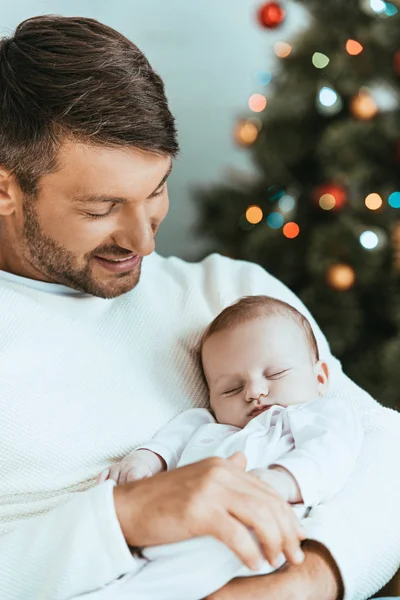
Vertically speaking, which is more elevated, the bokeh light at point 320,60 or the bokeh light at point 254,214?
the bokeh light at point 320,60

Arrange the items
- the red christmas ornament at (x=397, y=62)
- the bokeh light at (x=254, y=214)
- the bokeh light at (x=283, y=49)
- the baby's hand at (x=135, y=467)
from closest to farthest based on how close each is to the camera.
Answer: the baby's hand at (x=135, y=467) < the red christmas ornament at (x=397, y=62) < the bokeh light at (x=283, y=49) < the bokeh light at (x=254, y=214)

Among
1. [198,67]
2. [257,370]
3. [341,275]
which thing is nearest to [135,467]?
[257,370]

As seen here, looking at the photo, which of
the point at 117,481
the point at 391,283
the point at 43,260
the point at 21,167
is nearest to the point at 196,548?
the point at 117,481

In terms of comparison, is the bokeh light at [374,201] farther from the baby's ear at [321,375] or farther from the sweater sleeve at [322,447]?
the sweater sleeve at [322,447]

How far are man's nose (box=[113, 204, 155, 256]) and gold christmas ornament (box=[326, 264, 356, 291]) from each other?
104 cm

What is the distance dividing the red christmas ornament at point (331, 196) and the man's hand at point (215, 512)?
150cm

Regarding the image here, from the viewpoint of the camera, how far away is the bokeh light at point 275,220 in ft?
8.74

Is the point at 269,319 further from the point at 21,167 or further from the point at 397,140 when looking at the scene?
the point at 397,140

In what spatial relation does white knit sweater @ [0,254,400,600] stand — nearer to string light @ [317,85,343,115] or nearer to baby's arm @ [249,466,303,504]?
baby's arm @ [249,466,303,504]

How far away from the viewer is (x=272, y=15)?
8.07ft

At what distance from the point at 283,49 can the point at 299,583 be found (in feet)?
6.16

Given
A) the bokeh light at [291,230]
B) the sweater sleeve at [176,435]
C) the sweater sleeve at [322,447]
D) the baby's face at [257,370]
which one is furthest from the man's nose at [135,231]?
the bokeh light at [291,230]

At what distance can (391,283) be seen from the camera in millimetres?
2488

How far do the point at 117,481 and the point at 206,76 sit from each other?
231cm
